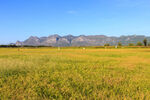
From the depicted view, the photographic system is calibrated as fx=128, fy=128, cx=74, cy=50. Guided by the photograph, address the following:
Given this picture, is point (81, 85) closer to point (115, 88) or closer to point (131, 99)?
point (115, 88)

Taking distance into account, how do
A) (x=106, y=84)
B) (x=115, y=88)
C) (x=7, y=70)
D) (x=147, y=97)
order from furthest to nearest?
(x=7, y=70) < (x=106, y=84) < (x=115, y=88) < (x=147, y=97)

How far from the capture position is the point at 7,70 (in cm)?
831

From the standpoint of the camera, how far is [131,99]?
14.9 feet

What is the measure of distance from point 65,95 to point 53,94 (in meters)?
0.46

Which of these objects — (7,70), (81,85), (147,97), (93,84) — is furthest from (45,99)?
(7,70)

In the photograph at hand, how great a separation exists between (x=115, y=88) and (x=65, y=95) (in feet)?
7.62

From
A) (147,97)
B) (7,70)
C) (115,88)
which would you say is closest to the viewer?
(147,97)

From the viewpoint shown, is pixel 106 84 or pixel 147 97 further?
pixel 106 84

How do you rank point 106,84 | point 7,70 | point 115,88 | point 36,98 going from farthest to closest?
point 7,70, point 106,84, point 115,88, point 36,98

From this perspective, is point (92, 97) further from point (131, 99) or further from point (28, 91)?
point (28, 91)

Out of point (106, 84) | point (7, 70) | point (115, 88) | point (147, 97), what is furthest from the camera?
point (7, 70)

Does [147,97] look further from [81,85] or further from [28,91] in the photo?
[28,91]

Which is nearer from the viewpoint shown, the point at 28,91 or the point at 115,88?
the point at 28,91

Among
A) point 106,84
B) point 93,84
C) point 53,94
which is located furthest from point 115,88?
point 53,94
